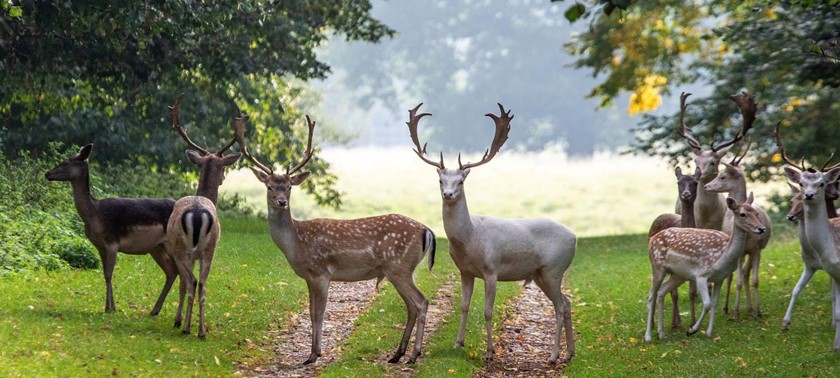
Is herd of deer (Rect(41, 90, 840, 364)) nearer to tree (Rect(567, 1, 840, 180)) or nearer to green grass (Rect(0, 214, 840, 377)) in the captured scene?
green grass (Rect(0, 214, 840, 377))

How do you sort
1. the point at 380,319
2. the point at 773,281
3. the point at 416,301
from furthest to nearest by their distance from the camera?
the point at 773,281, the point at 380,319, the point at 416,301

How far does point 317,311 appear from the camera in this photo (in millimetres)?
Answer: 10047

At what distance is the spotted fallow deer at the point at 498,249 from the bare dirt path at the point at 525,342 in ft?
0.72

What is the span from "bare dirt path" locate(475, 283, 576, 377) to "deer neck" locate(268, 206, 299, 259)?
2.06m

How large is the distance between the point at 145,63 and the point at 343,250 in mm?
10076

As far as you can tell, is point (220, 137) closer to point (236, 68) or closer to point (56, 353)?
point (236, 68)

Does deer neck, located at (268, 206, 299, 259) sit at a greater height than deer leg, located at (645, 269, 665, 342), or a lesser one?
greater

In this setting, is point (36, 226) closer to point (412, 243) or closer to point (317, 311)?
point (317, 311)

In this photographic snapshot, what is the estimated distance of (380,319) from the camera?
492 inches

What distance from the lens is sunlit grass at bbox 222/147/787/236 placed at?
147 ft

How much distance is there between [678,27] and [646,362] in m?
18.8

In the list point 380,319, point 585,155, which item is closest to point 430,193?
point 585,155

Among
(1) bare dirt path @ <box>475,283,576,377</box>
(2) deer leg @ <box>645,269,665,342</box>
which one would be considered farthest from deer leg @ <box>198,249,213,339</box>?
(2) deer leg @ <box>645,269,665,342</box>

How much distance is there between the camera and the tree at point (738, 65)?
51.9ft
